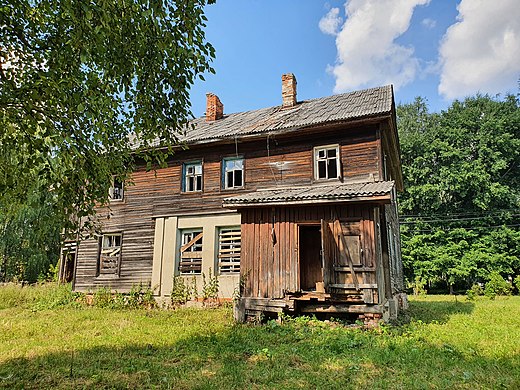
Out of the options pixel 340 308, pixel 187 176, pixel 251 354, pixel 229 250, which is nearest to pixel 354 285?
pixel 340 308

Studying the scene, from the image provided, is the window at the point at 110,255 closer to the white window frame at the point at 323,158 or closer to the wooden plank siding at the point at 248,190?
the wooden plank siding at the point at 248,190

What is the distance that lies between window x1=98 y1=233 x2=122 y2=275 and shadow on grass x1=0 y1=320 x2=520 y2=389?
8.53 m

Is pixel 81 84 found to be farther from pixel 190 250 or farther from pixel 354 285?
pixel 190 250

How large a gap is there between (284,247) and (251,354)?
4129mm

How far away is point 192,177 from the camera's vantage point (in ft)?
53.3

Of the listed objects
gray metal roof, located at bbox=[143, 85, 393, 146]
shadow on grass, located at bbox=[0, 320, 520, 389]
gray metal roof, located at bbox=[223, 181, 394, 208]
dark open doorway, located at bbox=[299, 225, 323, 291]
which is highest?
gray metal roof, located at bbox=[143, 85, 393, 146]

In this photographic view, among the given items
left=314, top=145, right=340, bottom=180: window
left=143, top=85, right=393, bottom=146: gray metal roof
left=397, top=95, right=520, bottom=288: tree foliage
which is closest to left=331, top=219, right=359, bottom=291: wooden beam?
left=314, top=145, right=340, bottom=180: window

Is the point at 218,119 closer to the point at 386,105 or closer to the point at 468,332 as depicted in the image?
the point at 386,105

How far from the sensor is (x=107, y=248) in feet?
56.7

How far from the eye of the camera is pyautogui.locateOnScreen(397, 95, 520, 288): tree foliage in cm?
2981

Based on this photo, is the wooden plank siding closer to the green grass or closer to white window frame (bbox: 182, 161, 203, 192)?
white window frame (bbox: 182, 161, 203, 192)

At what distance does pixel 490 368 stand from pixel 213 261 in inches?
382

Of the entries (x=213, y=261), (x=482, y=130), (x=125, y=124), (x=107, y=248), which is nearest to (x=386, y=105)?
(x=213, y=261)

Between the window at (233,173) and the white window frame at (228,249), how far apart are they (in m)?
1.74
